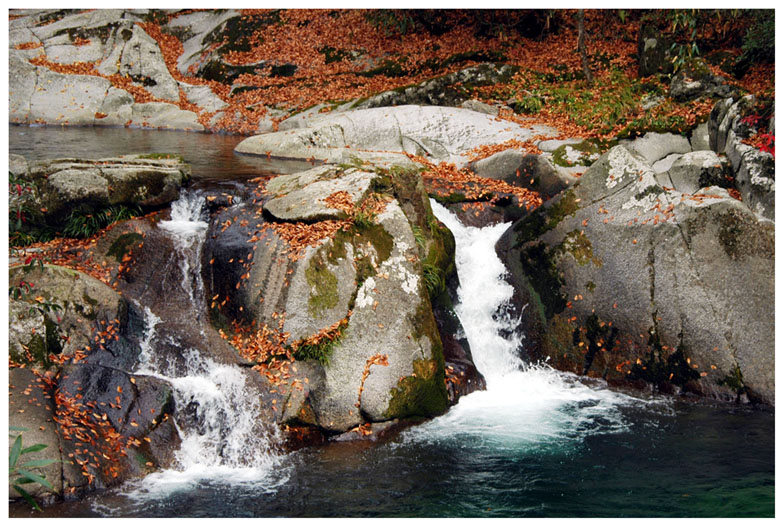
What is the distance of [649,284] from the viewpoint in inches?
312

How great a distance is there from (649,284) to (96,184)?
7705mm

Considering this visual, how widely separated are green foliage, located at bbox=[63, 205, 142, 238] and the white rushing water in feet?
16.1

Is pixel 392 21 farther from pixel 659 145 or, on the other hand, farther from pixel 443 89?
pixel 659 145

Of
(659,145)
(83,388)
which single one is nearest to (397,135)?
(659,145)

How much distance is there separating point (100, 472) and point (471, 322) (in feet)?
17.0

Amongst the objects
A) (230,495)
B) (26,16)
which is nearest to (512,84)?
(230,495)

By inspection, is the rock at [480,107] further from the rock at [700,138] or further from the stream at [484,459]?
the stream at [484,459]

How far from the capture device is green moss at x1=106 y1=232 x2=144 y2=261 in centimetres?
802

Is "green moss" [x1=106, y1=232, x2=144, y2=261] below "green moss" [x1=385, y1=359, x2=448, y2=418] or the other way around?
the other way around

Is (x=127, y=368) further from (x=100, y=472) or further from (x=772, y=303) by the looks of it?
(x=772, y=303)

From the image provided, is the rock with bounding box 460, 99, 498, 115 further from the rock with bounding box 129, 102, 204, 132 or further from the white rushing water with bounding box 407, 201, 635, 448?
the rock with bounding box 129, 102, 204, 132

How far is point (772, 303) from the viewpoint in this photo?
7488 mm

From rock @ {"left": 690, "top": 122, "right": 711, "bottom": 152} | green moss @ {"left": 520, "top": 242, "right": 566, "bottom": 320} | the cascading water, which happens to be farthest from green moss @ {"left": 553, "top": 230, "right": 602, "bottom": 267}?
the cascading water

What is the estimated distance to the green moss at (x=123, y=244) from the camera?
8023 millimetres
